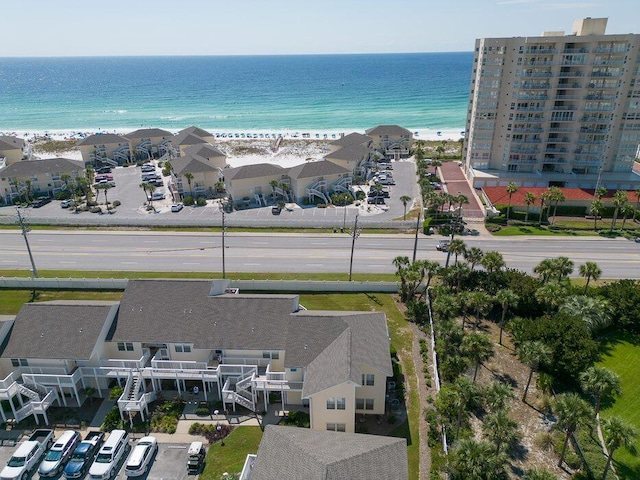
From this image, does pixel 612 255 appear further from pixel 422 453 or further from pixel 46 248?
pixel 46 248

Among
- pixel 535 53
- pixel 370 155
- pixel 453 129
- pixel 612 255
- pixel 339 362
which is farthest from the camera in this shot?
pixel 453 129

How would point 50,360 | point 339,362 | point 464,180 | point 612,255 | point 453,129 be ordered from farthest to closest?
point 453,129 < point 464,180 < point 612,255 < point 50,360 < point 339,362

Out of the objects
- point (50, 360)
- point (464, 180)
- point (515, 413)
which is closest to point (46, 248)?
point (50, 360)

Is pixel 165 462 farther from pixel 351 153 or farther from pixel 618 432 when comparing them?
pixel 351 153

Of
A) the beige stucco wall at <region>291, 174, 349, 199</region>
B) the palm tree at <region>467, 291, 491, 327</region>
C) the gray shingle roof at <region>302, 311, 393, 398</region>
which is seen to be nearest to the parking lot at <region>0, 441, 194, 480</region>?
the gray shingle roof at <region>302, 311, 393, 398</region>

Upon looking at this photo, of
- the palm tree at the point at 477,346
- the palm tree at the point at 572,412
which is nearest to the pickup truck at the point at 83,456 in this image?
the palm tree at the point at 477,346

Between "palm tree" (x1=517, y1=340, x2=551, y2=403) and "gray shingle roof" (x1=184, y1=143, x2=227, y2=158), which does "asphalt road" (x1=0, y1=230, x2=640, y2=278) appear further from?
"gray shingle roof" (x1=184, y1=143, x2=227, y2=158)

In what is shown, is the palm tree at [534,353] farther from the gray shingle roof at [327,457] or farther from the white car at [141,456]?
the white car at [141,456]
